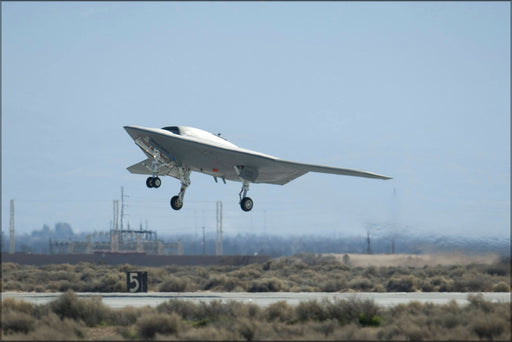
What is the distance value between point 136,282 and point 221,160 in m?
15.8

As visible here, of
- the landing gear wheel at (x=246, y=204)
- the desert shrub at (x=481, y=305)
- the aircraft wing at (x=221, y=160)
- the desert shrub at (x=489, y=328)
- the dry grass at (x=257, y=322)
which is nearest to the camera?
the desert shrub at (x=489, y=328)

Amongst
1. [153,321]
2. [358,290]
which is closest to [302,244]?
[358,290]

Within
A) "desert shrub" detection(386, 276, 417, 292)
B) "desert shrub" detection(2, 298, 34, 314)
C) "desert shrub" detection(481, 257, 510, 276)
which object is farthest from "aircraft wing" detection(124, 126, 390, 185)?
"desert shrub" detection(386, 276, 417, 292)

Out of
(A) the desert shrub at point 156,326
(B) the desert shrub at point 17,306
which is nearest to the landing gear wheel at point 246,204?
(B) the desert shrub at point 17,306

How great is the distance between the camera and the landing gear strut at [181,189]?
117 feet

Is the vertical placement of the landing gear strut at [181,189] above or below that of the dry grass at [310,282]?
above

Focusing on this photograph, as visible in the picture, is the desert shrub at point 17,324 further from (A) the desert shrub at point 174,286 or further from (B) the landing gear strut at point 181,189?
(A) the desert shrub at point 174,286

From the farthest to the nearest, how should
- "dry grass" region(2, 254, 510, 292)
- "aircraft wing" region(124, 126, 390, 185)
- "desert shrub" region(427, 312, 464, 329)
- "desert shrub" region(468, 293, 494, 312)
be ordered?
"dry grass" region(2, 254, 510, 292) < "aircraft wing" region(124, 126, 390, 185) < "desert shrub" region(468, 293, 494, 312) < "desert shrub" region(427, 312, 464, 329)

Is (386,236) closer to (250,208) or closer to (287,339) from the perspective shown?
(250,208)

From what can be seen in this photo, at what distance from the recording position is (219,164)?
3541 centimetres

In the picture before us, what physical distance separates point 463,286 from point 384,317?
2792cm

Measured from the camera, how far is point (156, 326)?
23219 millimetres

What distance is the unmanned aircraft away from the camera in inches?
1328

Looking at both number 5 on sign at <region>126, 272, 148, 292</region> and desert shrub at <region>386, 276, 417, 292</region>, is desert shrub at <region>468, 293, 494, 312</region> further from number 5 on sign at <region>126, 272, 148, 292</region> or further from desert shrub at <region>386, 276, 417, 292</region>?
desert shrub at <region>386, 276, 417, 292</region>
